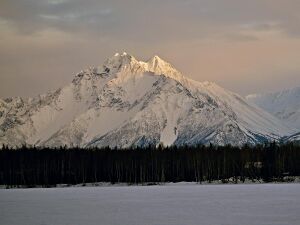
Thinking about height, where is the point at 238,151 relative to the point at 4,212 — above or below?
above

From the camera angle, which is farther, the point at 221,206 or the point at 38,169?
the point at 38,169

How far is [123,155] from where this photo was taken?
176m

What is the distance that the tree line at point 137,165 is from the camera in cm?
16350

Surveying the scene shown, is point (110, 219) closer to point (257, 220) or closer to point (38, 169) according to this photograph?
point (257, 220)

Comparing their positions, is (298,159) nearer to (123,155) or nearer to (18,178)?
(123,155)

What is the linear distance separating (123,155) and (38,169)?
24.1 m

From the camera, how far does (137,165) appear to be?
173875mm

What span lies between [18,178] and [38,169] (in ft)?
21.8

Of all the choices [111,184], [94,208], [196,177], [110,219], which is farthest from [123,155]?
[110,219]

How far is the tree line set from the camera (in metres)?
164

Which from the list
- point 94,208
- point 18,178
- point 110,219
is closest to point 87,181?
point 18,178

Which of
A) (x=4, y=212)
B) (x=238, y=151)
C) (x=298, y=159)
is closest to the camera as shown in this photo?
(x=4, y=212)

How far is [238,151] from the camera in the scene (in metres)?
172

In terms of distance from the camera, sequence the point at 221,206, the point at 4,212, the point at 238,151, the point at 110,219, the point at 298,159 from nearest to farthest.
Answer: the point at 110,219 < the point at 4,212 < the point at 221,206 < the point at 298,159 < the point at 238,151
